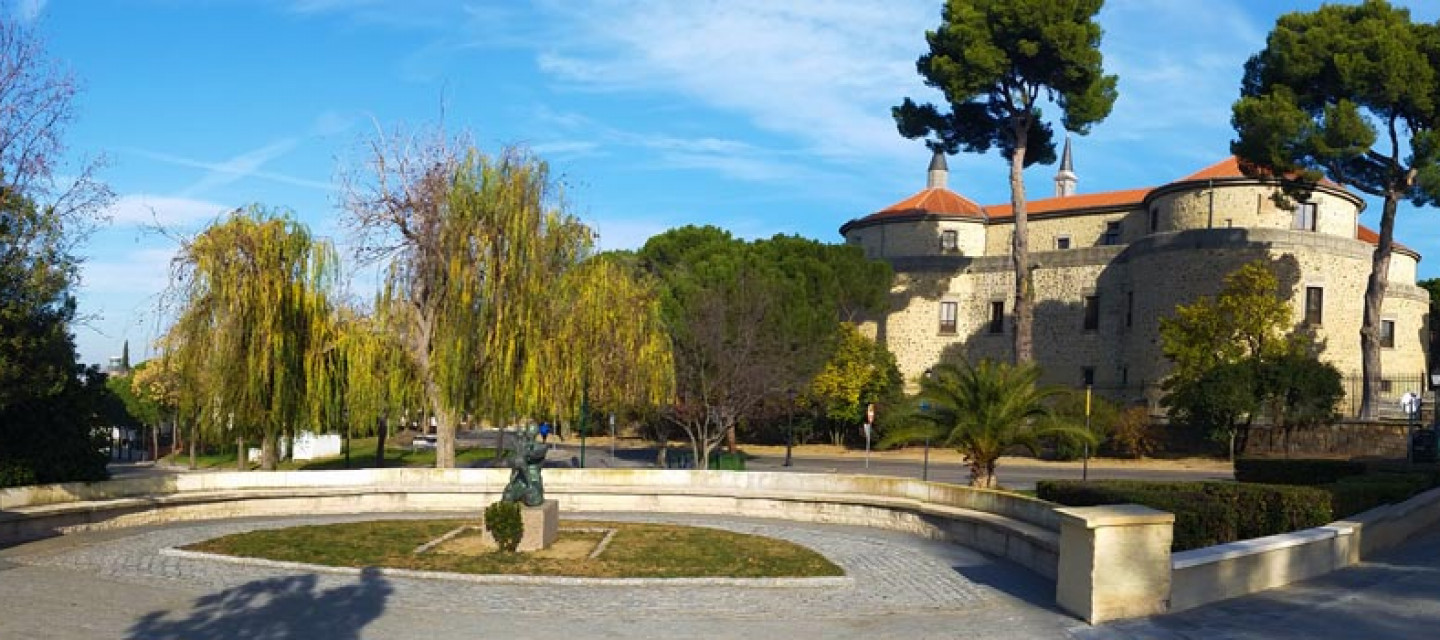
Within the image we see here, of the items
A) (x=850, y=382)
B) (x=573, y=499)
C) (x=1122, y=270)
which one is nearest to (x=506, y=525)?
(x=573, y=499)

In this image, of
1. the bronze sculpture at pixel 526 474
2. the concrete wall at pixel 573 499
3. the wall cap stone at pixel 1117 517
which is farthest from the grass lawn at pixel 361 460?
the wall cap stone at pixel 1117 517

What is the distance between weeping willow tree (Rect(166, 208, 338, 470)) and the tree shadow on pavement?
1229 centimetres

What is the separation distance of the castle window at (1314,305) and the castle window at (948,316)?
62.8 ft

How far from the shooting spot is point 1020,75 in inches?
1655

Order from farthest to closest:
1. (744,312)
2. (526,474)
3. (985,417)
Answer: (744,312), (985,417), (526,474)

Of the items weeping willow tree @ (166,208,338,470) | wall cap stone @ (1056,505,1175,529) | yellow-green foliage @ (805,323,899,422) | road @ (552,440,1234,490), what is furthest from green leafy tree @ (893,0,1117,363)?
wall cap stone @ (1056,505,1175,529)

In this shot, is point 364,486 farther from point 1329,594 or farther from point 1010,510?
point 1329,594

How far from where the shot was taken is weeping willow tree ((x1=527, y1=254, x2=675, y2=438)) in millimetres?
25062

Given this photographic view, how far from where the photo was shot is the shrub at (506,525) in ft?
46.7

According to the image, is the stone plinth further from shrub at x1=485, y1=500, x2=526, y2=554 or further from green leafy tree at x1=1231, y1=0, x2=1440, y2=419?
green leafy tree at x1=1231, y1=0, x2=1440, y2=419

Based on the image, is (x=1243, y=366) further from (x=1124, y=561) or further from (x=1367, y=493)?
(x=1124, y=561)

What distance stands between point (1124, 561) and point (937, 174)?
A: 72.7 metres

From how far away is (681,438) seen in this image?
5469 cm

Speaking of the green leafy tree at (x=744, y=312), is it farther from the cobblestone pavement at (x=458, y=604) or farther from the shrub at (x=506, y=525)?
the cobblestone pavement at (x=458, y=604)
